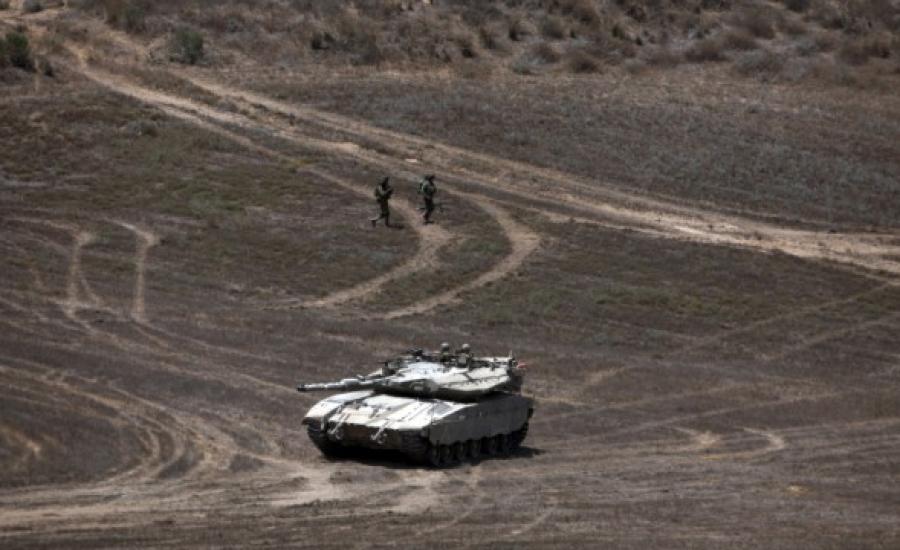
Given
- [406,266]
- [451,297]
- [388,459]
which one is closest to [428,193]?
[406,266]

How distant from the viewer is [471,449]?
98.3 ft

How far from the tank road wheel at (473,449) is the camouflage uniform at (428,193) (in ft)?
66.2

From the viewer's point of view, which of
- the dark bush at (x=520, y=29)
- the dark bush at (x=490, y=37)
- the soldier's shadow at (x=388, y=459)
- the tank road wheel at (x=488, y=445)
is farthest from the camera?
the dark bush at (x=520, y=29)

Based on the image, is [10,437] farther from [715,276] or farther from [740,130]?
[740,130]

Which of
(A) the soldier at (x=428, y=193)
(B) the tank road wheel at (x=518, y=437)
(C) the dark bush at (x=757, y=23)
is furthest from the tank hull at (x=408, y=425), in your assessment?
(C) the dark bush at (x=757, y=23)

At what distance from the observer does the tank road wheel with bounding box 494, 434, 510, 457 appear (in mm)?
30719

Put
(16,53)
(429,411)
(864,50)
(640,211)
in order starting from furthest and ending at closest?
(864,50)
(16,53)
(640,211)
(429,411)

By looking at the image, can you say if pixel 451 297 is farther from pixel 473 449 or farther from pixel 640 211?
pixel 473 449

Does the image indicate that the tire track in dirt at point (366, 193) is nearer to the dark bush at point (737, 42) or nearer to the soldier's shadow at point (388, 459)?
the soldier's shadow at point (388, 459)

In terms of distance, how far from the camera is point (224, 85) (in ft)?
202

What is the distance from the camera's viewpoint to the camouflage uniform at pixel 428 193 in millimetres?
49688

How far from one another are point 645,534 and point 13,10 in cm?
5189

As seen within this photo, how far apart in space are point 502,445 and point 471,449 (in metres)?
1.05

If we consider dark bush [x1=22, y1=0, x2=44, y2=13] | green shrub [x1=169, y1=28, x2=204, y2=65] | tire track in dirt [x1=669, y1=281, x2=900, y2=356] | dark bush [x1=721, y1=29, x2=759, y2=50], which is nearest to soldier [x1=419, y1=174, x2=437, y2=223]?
tire track in dirt [x1=669, y1=281, x2=900, y2=356]
